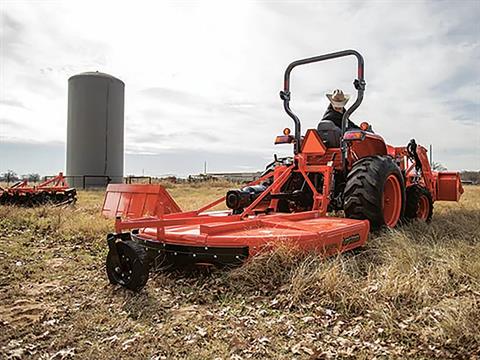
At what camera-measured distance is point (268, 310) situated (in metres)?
2.76

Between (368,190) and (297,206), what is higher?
(368,190)

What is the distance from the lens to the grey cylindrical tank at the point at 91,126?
1923cm

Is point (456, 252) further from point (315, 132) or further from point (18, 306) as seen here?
point (18, 306)

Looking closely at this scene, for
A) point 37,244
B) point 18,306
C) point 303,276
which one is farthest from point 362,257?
point 37,244

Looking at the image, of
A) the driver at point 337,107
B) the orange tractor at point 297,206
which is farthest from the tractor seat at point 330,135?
the driver at point 337,107

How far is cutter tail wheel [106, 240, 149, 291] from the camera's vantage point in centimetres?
301

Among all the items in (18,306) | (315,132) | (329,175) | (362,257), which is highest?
(315,132)

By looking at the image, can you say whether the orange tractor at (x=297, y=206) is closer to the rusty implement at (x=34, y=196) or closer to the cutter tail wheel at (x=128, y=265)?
the cutter tail wheel at (x=128, y=265)

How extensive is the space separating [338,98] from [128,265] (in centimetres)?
402

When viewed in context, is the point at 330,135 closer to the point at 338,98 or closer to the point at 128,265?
the point at 338,98

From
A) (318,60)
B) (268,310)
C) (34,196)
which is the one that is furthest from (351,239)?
(34,196)

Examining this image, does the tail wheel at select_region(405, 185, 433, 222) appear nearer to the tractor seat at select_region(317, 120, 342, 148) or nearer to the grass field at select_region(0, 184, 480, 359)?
the tractor seat at select_region(317, 120, 342, 148)

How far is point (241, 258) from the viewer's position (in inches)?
125

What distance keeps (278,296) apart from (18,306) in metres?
1.85
